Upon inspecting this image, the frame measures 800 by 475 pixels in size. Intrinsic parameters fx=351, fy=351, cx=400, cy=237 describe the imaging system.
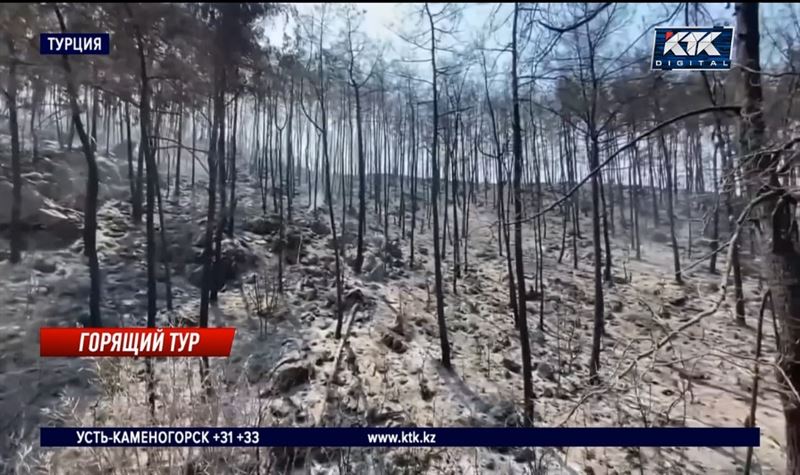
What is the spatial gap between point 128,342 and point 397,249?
1910 mm

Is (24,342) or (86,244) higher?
(86,244)

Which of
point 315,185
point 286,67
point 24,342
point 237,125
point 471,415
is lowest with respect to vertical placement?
point 471,415

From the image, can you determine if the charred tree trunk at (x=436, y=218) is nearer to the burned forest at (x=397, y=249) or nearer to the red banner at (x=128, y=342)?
the burned forest at (x=397, y=249)

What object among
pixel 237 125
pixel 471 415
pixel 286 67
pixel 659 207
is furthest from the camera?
pixel 659 207

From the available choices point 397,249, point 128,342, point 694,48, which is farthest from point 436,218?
point 128,342

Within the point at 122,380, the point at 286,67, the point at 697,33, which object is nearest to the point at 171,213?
the point at 122,380

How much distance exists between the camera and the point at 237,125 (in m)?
2.36

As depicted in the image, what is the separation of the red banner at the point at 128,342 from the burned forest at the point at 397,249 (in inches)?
2.2

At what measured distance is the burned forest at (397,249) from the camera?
1670 millimetres

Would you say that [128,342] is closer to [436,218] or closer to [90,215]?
[90,215]

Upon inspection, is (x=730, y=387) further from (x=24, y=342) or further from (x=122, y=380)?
(x=24, y=342)

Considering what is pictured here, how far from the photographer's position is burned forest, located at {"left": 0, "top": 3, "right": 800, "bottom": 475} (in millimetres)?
1670

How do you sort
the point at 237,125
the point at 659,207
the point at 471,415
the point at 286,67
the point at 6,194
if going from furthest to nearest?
the point at 659,207
the point at 286,67
the point at 237,125
the point at 471,415
the point at 6,194

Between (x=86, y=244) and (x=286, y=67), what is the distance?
174 centimetres
